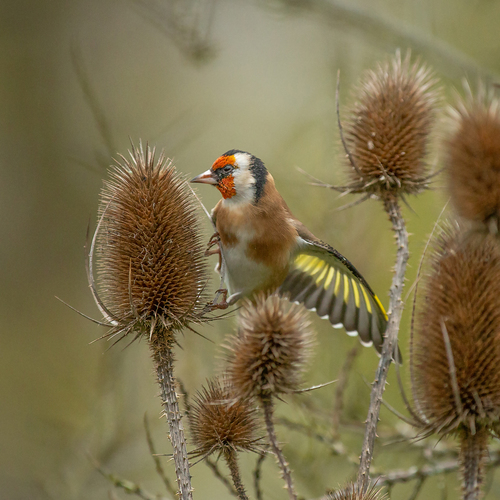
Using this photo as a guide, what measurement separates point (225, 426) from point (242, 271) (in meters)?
2.11

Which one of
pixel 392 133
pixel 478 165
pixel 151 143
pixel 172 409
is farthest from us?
A: pixel 151 143

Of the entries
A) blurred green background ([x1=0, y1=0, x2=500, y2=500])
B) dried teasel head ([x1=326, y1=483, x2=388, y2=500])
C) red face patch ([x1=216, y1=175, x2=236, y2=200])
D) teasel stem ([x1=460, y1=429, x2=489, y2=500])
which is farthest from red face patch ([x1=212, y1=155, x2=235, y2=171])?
dried teasel head ([x1=326, y1=483, x2=388, y2=500])

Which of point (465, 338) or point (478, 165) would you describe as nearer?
point (478, 165)

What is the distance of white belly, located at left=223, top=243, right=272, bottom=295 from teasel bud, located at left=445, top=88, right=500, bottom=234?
2.32m

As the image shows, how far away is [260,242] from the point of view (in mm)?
4863

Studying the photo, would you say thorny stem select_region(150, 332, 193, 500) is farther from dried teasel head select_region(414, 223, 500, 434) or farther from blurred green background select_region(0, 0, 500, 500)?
blurred green background select_region(0, 0, 500, 500)

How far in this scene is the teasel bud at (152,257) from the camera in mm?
3184

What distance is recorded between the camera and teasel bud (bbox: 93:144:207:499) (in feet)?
10.4

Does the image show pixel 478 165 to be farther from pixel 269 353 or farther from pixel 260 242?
pixel 260 242

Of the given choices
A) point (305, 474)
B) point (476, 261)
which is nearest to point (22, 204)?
point (305, 474)

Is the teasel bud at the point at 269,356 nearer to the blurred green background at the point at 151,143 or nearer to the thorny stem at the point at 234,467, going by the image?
the thorny stem at the point at 234,467

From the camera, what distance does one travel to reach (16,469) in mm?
8422

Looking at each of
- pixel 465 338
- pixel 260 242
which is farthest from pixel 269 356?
pixel 260 242

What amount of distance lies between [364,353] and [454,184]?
19.3ft
